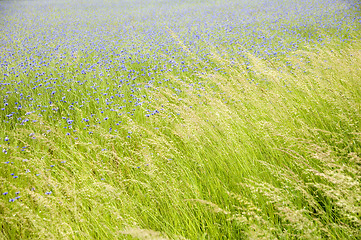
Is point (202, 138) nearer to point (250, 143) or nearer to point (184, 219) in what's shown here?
point (250, 143)

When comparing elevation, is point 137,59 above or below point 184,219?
above

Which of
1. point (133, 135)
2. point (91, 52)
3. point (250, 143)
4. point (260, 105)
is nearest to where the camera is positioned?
point (250, 143)

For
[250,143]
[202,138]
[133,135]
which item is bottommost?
[250,143]

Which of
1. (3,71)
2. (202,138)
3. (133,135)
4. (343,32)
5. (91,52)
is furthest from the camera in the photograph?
(343,32)

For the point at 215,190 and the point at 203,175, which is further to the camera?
the point at 203,175

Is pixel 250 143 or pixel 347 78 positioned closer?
pixel 250 143

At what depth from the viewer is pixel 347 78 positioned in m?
3.08

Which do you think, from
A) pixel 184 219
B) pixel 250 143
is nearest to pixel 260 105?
pixel 250 143

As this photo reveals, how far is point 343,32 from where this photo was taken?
7.50 metres

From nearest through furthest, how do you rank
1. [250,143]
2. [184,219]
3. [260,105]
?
1. [184,219]
2. [250,143]
3. [260,105]

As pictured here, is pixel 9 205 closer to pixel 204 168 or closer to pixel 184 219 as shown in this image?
pixel 184 219

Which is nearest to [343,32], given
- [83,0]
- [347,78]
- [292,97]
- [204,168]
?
[347,78]

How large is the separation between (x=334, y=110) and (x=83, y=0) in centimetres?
3595

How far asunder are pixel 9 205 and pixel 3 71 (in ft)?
13.9
